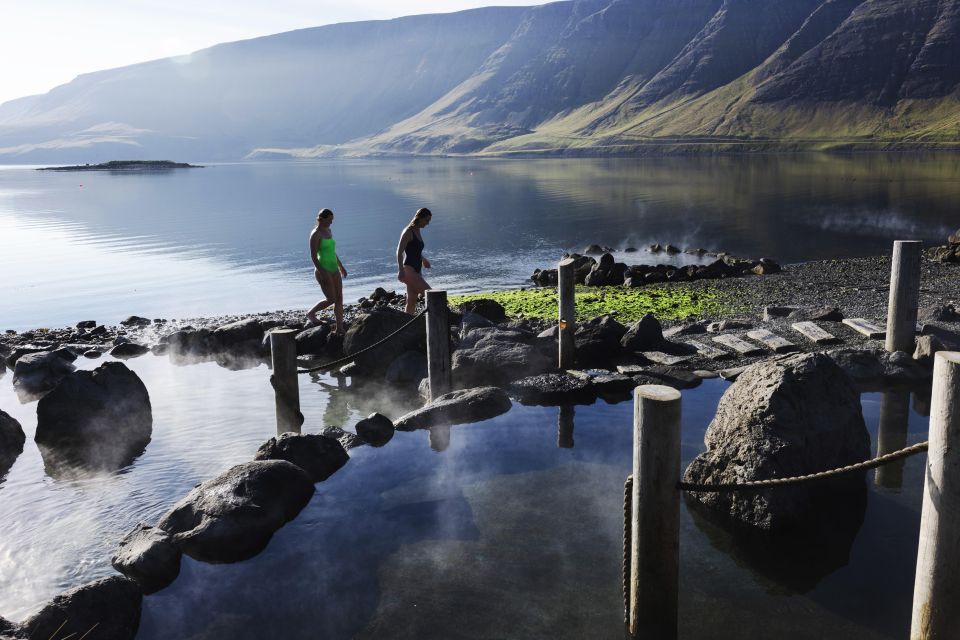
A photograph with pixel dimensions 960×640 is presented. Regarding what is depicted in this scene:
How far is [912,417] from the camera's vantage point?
1112 cm

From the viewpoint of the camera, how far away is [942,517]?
4980 mm

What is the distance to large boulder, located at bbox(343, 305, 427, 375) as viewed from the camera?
15.2 m

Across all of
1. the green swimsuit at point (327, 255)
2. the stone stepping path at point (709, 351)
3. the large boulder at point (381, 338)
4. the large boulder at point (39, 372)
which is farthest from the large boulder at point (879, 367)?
the large boulder at point (39, 372)

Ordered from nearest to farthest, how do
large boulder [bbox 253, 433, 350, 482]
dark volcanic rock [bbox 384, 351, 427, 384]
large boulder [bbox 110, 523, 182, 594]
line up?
large boulder [bbox 110, 523, 182, 594] → large boulder [bbox 253, 433, 350, 482] → dark volcanic rock [bbox 384, 351, 427, 384]

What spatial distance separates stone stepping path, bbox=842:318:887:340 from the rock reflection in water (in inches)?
246

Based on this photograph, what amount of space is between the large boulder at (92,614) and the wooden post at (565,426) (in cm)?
594

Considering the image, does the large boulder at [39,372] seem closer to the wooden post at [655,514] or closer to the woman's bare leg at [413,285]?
the woman's bare leg at [413,285]

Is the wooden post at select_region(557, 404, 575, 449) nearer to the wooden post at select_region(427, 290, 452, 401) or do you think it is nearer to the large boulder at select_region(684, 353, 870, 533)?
the wooden post at select_region(427, 290, 452, 401)

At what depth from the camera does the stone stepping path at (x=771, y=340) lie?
44.6 ft

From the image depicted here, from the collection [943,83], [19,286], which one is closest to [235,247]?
[19,286]

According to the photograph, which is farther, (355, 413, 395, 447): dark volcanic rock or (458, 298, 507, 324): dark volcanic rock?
(458, 298, 507, 324): dark volcanic rock

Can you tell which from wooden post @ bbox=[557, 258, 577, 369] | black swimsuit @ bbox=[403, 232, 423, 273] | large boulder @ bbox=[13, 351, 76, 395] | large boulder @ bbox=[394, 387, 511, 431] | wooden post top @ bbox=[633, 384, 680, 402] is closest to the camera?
wooden post top @ bbox=[633, 384, 680, 402]

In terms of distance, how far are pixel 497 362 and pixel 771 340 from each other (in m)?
5.35

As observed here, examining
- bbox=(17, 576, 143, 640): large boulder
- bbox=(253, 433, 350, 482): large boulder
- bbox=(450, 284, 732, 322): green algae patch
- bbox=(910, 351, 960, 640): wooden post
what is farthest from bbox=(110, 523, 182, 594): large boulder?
bbox=(450, 284, 732, 322): green algae patch
